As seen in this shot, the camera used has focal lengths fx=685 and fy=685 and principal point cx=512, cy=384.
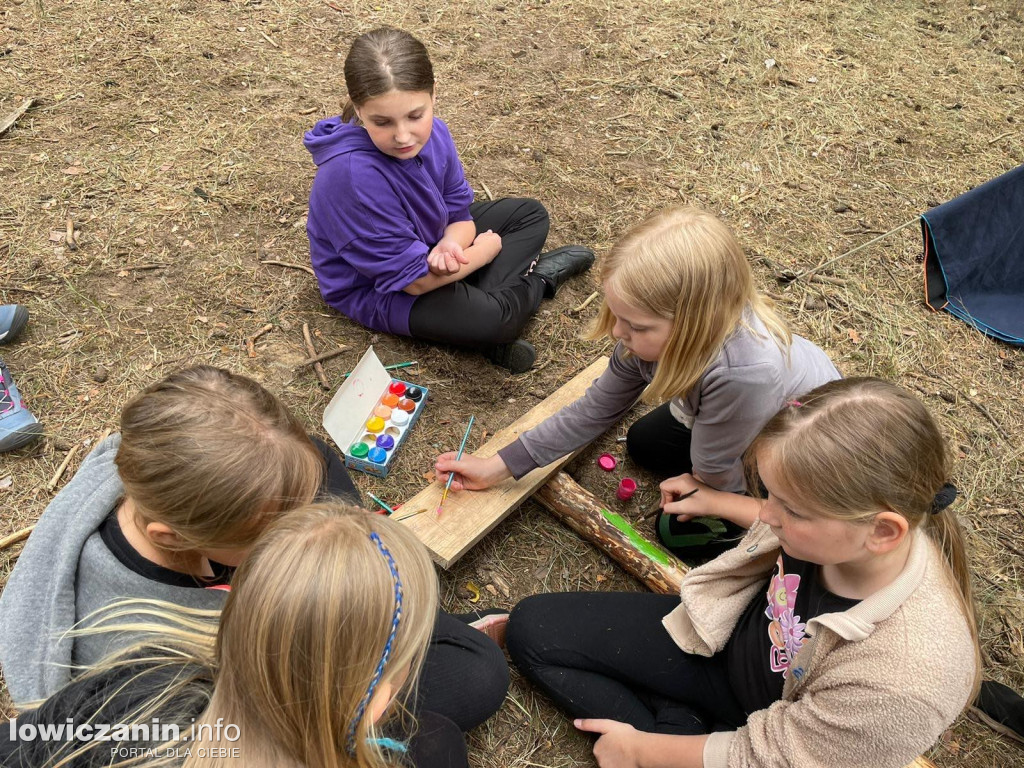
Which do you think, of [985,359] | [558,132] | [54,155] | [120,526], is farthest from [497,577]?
[54,155]

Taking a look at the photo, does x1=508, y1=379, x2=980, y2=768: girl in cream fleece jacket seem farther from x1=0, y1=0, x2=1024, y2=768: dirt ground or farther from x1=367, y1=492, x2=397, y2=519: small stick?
x1=367, y1=492, x2=397, y2=519: small stick

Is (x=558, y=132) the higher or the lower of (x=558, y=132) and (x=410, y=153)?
the lower

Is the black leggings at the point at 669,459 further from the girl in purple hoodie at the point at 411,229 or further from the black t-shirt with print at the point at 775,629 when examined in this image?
the girl in purple hoodie at the point at 411,229

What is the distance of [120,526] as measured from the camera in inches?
59.3

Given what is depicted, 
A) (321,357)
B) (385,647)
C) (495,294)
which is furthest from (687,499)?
(321,357)

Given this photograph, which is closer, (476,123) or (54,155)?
(54,155)

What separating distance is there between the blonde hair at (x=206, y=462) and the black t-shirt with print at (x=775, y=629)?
117 centimetres

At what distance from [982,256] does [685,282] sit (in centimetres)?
232

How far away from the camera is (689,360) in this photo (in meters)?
1.90

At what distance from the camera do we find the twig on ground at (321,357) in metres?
2.82

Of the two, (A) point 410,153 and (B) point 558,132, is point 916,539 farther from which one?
(B) point 558,132

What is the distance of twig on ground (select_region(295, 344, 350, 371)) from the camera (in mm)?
2822

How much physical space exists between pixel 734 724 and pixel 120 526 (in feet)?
5.30

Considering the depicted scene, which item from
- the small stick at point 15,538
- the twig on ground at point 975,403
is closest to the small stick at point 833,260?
the twig on ground at point 975,403
